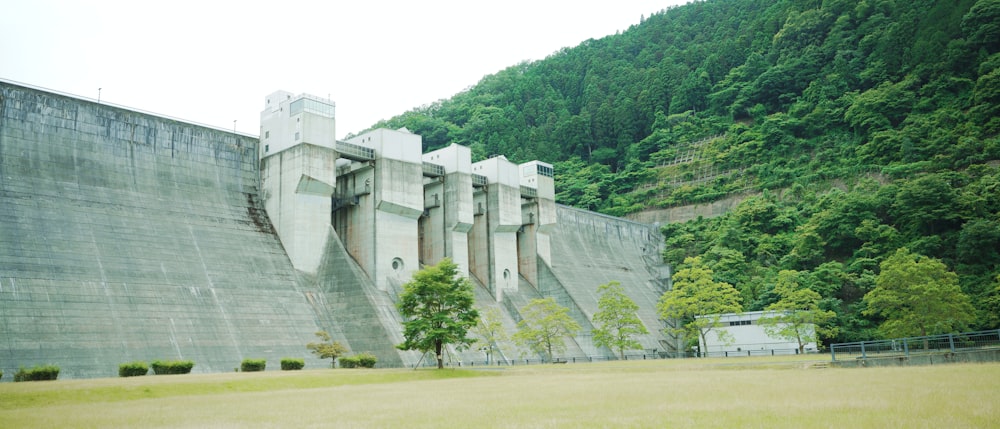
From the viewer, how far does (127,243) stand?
39562 mm

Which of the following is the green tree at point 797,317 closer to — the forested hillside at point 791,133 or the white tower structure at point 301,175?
the forested hillside at point 791,133

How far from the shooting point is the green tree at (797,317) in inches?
2221

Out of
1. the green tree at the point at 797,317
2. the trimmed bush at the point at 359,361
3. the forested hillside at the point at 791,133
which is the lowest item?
the trimmed bush at the point at 359,361

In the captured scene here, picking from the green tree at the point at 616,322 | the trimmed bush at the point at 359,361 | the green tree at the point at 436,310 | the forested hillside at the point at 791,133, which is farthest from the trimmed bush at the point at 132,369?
the forested hillside at the point at 791,133

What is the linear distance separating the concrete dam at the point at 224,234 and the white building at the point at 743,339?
34.0 feet

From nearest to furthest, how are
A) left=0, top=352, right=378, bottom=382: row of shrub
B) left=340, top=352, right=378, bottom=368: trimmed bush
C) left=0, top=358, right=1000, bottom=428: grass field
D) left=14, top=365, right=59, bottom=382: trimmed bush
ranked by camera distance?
left=0, top=358, right=1000, bottom=428: grass field, left=14, top=365, right=59, bottom=382: trimmed bush, left=0, top=352, right=378, bottom=382: row of shrub, left=340, top=352, right=378, bottom=368: trimmed bush

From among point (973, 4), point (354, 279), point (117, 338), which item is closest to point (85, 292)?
point (117, 338)

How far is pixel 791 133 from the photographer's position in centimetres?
9288

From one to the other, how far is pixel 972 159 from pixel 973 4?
86.6ft

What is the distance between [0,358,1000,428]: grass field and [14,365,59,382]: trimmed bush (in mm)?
3607

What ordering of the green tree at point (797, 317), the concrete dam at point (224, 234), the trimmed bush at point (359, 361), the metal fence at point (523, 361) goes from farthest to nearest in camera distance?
the green tree at point (797, 317), the metal fence at point (523, 361), the trimmed bush at point (359, 361), the concrete dam at point (224, 234)

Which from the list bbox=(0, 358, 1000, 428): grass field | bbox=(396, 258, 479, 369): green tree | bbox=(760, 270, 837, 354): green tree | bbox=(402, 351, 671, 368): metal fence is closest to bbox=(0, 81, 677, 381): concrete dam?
bbox=(402, 351, 671, 368): metal fence

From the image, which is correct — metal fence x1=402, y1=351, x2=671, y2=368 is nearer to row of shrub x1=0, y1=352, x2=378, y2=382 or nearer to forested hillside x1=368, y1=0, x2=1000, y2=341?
row of shrub x1=0, y1=352, x2=378, y2=382

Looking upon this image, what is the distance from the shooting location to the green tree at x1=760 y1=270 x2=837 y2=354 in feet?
185
